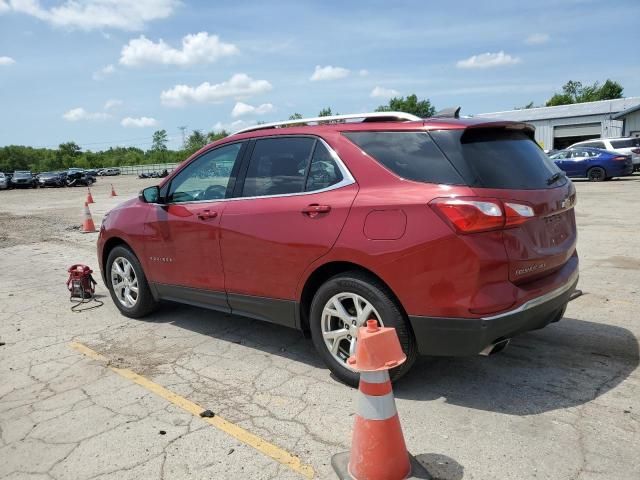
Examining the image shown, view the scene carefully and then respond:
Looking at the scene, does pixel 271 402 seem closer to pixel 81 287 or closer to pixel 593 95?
pixel 81 287

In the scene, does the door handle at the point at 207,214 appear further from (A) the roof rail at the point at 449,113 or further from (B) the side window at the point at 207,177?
(A) the roof rail at the point at 449,113

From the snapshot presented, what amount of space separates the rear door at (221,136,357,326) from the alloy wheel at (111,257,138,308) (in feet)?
5.59

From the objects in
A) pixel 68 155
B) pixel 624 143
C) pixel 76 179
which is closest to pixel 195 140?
pixel 68 155

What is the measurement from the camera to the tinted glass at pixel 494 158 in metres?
3.21

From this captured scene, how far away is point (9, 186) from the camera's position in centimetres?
4538

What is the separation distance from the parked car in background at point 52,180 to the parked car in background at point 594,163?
134 ft

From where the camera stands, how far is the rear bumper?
10.1 ft

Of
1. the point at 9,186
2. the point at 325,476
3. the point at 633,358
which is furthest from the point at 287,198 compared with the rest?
the point at 9,186

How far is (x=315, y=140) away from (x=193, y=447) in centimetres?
226

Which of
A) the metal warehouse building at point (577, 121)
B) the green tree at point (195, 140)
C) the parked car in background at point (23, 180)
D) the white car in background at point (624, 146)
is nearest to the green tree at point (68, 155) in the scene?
the green tree at point (195, 140)

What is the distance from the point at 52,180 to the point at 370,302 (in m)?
49.2

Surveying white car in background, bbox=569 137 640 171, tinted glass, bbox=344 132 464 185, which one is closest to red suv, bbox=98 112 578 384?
tinted glass, bbox=344 132 464 185

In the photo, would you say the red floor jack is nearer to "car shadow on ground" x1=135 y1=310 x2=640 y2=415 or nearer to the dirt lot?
the dirt lot

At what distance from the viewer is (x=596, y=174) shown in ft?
72.1
